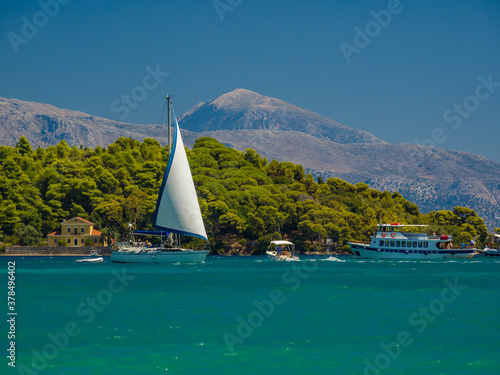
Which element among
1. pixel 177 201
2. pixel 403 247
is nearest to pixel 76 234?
pixel 177 201

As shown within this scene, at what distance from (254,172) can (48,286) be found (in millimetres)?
95795

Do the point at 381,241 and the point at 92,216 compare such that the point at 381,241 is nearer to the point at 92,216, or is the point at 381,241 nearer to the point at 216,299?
the point at 92,216

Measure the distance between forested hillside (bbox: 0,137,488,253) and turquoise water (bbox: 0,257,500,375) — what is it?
6048cm

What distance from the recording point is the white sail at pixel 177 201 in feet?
205

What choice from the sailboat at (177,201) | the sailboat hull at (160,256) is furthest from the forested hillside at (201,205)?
→ the sailboat at (177,201)

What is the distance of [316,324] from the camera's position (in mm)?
27156

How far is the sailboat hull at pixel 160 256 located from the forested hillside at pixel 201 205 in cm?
2853

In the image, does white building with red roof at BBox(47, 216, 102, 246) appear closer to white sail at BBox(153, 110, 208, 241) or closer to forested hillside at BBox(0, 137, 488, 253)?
forested hillside at BBox(0, 137, 488, 253)

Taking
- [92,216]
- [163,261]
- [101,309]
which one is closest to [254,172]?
[92,216]

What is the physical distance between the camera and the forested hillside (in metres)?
110

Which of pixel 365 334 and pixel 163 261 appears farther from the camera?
pixel 163 261

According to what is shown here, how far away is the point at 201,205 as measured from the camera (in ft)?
354

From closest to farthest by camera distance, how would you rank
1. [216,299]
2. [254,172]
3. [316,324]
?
1. [316,324]
2. [216,299]
3. [254,172]

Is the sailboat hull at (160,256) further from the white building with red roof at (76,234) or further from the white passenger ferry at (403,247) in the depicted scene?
the white building with red roof at (76,234)
